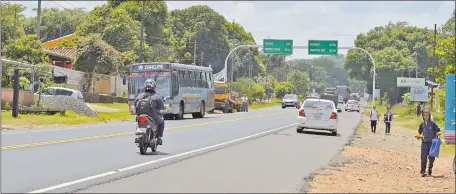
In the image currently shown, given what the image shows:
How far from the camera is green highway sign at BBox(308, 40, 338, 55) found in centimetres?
5716

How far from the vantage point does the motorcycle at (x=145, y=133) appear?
15.4 meters

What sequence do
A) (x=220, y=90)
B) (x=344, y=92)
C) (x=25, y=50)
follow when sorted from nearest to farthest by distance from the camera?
1. (x=25, y=50)
2. (x=220, y=90)
3. (x=344, y=92)

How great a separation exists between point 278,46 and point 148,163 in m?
45.1

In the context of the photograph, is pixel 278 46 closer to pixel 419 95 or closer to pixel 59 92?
pixel 419 95

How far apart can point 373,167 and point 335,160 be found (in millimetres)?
1018

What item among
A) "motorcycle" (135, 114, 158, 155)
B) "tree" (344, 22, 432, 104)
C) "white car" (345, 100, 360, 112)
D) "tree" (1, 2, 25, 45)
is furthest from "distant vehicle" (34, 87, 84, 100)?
"tree" (344, 22, 432, 104)

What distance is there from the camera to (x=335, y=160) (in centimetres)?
1742

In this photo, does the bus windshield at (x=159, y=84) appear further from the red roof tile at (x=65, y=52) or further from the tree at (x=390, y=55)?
the tree at (x=390, y=55)

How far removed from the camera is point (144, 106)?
15.4 m

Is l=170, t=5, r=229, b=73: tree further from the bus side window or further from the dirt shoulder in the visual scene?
the dirt shoulder

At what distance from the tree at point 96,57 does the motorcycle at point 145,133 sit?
129ft

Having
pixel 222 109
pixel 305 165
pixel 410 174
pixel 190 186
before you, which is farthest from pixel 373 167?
pixel 222 109

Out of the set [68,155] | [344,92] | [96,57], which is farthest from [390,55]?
[68,155]

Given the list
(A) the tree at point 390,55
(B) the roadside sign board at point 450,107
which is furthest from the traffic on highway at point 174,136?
(A) the tree at point 390,55
